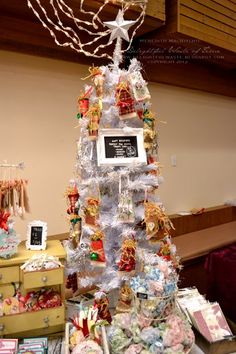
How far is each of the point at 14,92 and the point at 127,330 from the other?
1808 millimetres

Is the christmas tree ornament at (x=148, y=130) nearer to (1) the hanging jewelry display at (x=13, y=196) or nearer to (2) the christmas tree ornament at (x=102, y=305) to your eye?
(1) the hanging jewelry display at (x=13, y=196)

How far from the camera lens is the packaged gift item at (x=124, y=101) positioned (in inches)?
60.7

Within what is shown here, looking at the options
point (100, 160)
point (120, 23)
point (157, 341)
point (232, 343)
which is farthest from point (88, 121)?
point (232, 343)

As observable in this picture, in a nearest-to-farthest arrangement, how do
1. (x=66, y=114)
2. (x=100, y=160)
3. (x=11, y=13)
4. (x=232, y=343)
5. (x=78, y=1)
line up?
(x=232, y=343) < (x=100, y=160) < (x=78, y=1) < (x=11, y=13) < (x=66, y=114)

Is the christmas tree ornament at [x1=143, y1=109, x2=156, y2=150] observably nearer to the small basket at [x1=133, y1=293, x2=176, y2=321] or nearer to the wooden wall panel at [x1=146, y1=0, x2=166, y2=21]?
the small basket at [x1=133, y1=293, x2=176, y2=321]

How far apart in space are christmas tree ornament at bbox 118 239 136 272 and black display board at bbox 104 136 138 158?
1.40 feet

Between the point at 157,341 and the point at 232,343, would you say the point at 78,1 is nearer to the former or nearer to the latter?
the point at 157,341

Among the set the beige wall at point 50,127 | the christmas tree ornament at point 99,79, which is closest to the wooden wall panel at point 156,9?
the beige wall at point 50,127

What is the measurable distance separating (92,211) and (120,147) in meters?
0.35

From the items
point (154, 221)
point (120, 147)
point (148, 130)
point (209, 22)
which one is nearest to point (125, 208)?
point (154, 221)

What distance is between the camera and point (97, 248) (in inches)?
60.8

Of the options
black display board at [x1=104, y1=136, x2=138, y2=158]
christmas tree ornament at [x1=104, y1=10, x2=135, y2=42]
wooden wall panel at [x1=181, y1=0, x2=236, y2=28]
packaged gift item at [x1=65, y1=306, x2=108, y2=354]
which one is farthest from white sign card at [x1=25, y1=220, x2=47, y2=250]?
wooden wall panel at [x1=181, y1=0, x2=236, y2=28]

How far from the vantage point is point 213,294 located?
2463 mm

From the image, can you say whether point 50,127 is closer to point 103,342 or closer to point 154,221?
point 154,221
